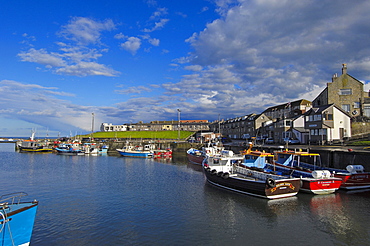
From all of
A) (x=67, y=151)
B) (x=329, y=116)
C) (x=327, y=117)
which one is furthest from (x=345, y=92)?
(x=67, y=151)

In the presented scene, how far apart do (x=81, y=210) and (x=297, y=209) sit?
58.6 ft

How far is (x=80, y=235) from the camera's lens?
16.2 meters

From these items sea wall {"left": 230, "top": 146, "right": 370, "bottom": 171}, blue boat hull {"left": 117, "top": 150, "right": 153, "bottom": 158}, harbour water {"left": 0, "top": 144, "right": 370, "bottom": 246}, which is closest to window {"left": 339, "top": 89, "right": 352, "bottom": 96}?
sea wall {"left": 230, "top": 146, "right": 370, "bottom": 171}

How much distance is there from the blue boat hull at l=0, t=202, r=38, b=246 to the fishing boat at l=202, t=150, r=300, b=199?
18.8 meters

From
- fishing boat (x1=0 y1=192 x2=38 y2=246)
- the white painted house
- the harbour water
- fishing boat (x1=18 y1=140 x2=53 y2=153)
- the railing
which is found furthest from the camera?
fishing boat (x1=18 y1=140 x2=53 y2=153)

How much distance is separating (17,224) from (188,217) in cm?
1129

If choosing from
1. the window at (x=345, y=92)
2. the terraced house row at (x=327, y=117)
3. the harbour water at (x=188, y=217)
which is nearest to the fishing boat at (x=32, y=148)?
the harbour water at (x=188, y=217)

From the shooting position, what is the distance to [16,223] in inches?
471

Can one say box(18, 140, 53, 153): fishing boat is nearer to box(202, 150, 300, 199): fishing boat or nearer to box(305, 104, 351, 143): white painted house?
box(202, 150, 300, 199): fishing boat

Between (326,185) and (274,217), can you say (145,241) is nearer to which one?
(274,217)

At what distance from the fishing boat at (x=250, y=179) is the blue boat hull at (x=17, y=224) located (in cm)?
1876

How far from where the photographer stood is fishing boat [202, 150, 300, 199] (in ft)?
78.9

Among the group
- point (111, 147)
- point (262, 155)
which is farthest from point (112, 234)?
point (111, 147)

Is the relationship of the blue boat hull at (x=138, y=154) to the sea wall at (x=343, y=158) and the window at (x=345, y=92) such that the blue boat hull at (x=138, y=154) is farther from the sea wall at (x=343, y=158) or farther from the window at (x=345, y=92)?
the window at (x=345, y=92)
